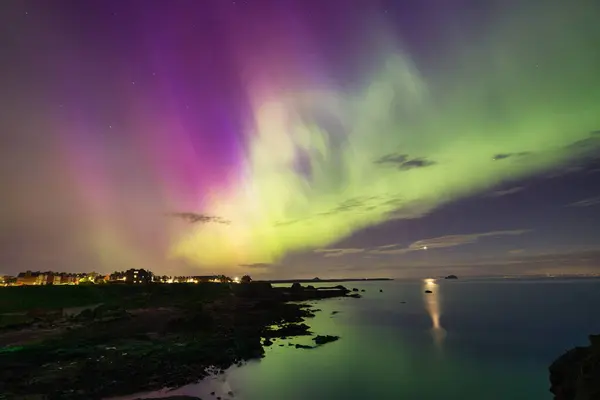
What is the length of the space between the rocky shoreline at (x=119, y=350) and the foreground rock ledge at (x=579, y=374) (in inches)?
927

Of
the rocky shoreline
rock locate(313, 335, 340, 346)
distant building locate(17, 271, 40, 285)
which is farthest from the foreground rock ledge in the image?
distant building locate(17, 271, 40, 285)

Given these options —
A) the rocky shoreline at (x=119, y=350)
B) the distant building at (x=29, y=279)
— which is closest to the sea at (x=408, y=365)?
the rocky shoreline at (x=119, y=350)

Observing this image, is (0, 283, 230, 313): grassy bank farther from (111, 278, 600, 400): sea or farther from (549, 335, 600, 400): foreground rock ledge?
(549, 335, 600, 400): foreground rock ledge

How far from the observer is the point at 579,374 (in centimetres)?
1930

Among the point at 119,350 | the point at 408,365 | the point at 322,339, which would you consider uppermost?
the point at 119,350

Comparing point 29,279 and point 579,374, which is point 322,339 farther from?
point 29,279

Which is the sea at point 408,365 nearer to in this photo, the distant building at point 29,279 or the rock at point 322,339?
the rock at point 322,339

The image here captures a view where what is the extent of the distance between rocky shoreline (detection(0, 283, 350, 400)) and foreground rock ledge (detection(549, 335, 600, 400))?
23.6m

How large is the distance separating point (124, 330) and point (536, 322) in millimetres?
72287

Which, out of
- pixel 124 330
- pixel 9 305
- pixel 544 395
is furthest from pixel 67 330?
pixel 544 395

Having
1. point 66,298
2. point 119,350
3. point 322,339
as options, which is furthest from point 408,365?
point 66,298

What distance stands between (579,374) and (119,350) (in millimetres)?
34229

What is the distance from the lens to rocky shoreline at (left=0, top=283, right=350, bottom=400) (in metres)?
23.4

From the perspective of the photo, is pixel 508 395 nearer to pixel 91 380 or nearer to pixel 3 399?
pixel 91 380
